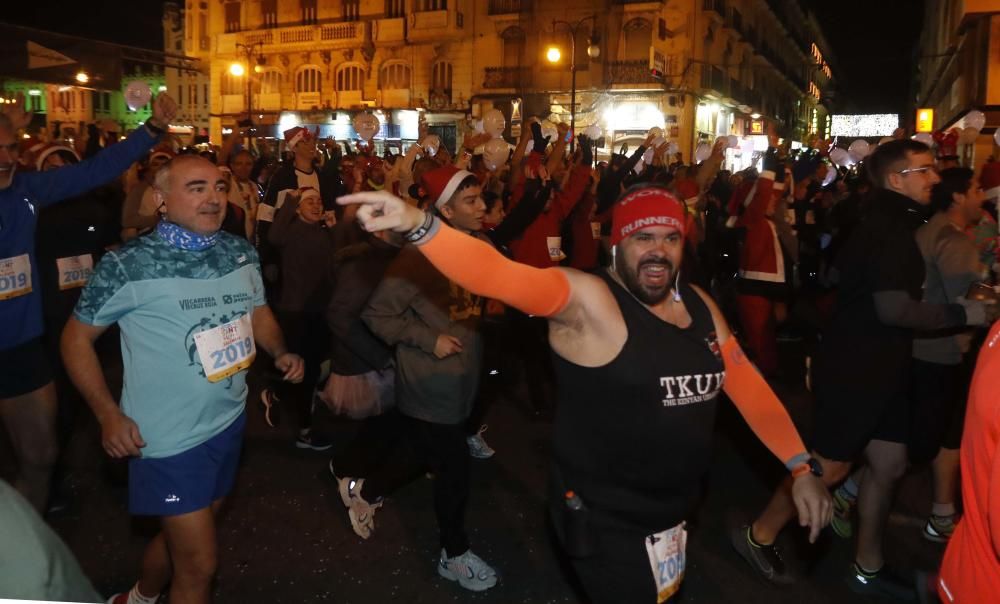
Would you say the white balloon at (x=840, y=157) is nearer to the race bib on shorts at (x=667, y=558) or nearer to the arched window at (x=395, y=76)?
the race bib on shorts at (x=667, y=558)

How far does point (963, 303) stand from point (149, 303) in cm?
349

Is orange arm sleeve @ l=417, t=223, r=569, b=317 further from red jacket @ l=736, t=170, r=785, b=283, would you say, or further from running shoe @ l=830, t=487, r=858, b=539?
red jacket @ l=736, t=170, r=785, b=283

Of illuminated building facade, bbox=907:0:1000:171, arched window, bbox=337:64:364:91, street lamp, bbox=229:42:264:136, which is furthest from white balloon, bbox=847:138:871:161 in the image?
street lamp, bbox=229:42:264:136

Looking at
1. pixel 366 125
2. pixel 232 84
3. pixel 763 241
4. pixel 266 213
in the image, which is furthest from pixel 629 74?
pixel 266 213

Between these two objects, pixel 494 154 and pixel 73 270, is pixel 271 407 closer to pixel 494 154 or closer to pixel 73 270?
pixel 73 270

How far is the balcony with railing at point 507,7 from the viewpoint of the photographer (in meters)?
40.2

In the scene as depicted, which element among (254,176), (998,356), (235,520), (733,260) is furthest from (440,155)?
(998,356)

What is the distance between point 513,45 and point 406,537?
38642 millimetres

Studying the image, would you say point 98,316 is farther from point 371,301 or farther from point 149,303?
point 371,301

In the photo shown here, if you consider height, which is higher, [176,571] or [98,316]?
[98,316]

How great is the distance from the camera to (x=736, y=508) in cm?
529

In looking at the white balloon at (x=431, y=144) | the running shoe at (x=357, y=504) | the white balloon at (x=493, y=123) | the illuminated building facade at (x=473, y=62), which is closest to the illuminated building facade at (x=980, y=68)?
the white balloon at (x=493, y=123)

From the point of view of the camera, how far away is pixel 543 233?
25.3 feet

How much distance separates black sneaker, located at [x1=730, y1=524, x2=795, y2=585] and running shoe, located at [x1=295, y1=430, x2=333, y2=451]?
10.5 feet
